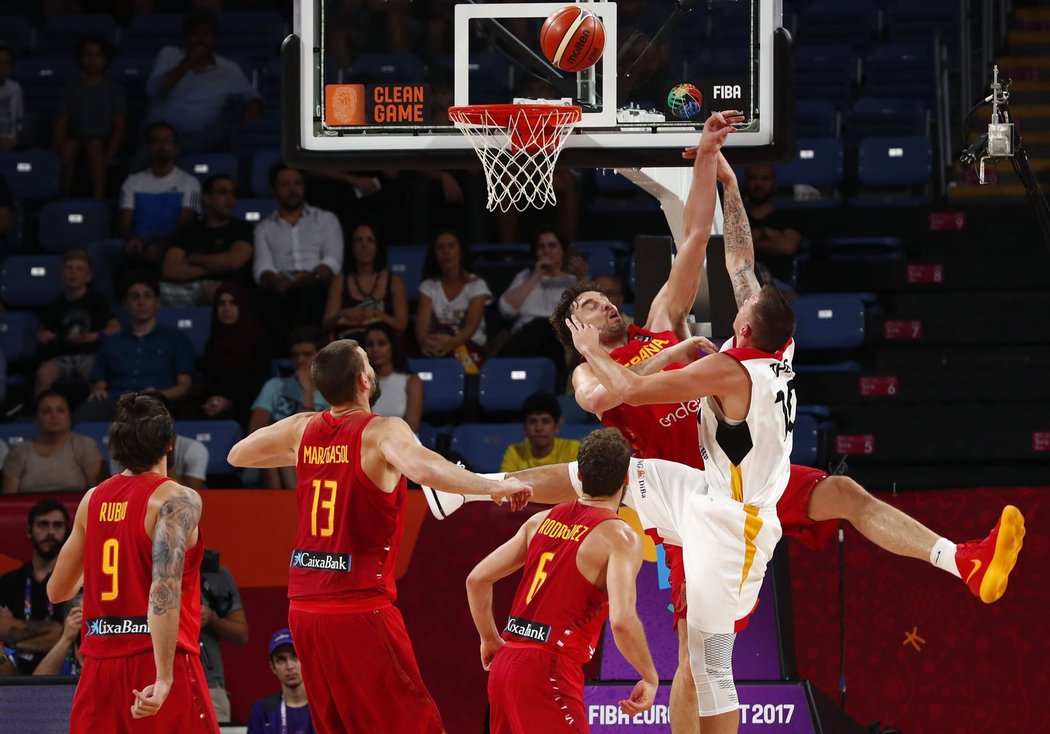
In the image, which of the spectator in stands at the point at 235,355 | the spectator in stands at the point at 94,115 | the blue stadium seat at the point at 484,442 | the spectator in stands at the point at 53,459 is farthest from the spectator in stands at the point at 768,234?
the spectator in stands at the point at 94,115

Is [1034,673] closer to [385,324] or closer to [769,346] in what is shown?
[769,346]

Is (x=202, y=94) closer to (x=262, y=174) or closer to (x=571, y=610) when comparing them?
(x=262, y=174)

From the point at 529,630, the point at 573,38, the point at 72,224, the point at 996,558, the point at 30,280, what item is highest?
the point at 573,38

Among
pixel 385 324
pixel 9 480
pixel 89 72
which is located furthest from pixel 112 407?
pixel 89 72

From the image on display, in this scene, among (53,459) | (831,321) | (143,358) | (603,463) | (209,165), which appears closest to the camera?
(603,463)

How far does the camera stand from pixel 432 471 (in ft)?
21.2

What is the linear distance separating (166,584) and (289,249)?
6.66 meters

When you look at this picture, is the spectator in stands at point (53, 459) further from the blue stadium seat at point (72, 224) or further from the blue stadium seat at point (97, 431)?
the blue stadium seat at point (72, 224)

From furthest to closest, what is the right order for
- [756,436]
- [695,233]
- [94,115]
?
[94,115] → [695,233] → [756,436]

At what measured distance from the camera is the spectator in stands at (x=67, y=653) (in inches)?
364

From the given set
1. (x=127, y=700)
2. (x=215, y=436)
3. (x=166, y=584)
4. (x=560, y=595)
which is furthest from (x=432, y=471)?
(x=215, y=436)

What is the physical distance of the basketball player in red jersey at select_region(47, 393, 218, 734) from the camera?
650cm

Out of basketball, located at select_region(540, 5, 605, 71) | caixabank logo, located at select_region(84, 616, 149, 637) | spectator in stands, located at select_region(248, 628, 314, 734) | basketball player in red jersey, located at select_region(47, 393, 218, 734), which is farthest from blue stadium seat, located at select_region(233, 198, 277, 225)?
caixabank logo, located at select_region(84, 616, 149, 637)

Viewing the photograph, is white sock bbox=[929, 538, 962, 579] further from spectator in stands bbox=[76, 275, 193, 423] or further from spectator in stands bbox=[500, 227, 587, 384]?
spectator in stands bbox=[76, 275, 193, 423]
